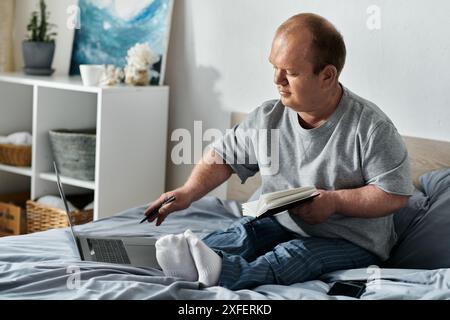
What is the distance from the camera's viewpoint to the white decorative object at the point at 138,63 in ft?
9.33

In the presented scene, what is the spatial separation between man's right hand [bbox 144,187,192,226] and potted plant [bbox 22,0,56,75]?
1.39 metres

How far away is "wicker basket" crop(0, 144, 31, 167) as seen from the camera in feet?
9.98

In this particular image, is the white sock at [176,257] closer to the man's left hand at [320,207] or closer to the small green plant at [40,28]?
the man's left hand at [320,207]

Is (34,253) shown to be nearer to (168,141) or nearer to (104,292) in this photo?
(104,292)

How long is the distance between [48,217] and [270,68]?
1009 millimetres

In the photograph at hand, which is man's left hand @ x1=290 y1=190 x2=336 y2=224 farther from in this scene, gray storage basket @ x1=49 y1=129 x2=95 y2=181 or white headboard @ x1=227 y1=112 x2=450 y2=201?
gray storage basket @ x1=49 y1=129 x2=95 y2=181

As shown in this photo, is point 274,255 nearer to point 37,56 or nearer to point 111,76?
point 111,76

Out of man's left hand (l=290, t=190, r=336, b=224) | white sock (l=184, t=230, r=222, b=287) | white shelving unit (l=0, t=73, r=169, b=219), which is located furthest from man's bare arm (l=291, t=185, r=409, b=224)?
white shelving unit (l=0, t=73, r=169, b=219)

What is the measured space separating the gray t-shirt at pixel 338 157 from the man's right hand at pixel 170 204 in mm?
205

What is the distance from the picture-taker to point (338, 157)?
184cm

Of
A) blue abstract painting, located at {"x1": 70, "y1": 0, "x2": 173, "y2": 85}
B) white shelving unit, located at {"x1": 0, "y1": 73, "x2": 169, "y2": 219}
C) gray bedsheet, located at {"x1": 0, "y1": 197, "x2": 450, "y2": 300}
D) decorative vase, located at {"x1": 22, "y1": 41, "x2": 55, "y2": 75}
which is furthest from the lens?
decorative vase, located at {"x1": 22, "y1": 41, "x2": 55, "y2": 75}

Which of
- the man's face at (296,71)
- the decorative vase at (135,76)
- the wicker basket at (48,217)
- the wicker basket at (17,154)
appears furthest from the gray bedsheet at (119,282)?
the wicker basket at (17,154)

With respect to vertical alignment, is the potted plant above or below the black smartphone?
above

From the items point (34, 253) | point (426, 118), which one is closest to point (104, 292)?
point (34, 253)
